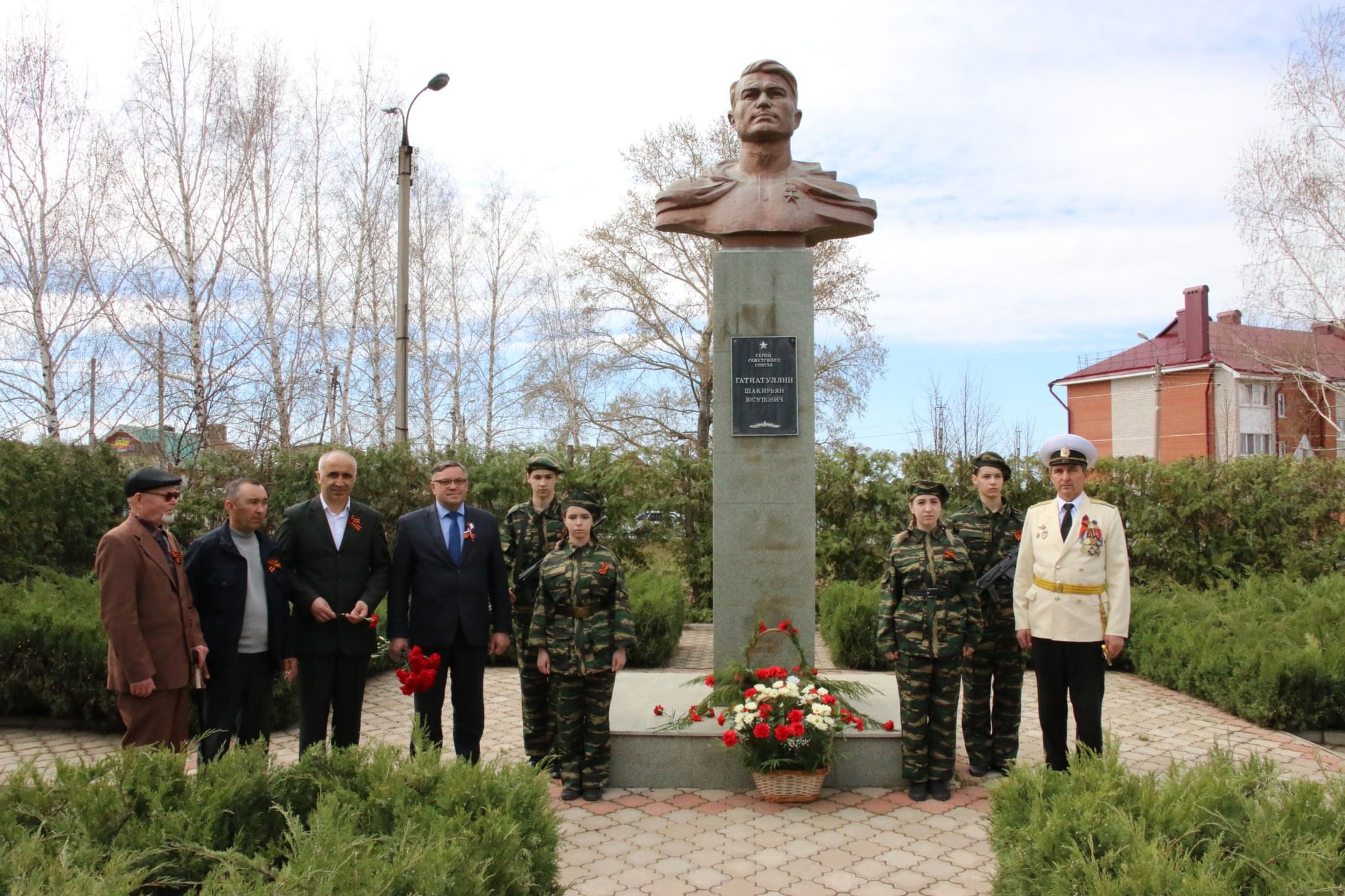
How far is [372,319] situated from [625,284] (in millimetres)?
5254

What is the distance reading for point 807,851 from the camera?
149 inches

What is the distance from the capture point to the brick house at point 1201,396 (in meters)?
27.1

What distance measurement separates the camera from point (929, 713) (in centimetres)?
445

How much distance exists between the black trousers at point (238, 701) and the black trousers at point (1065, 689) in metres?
3.50

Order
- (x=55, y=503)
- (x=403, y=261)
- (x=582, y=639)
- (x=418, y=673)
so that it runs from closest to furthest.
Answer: (x=418, y=673), (x=582, y=639), (x=55, y=503), (x=403, y=261)

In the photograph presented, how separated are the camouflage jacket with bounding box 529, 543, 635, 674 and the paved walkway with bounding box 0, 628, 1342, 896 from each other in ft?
1.90

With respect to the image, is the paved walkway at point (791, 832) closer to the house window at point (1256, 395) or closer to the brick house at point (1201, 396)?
the brick house at point (1201, 396)

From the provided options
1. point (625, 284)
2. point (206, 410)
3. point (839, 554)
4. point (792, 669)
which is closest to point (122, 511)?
point (206, 410)

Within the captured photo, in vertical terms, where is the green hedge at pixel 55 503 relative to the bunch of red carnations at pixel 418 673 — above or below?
above

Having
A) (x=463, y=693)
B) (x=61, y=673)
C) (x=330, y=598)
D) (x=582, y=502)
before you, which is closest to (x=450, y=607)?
(x=463, y=693)

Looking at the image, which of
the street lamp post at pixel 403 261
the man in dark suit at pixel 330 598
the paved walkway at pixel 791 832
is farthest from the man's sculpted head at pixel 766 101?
the street lamp post at pixel 403 261

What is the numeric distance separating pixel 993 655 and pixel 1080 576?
85 centimetres

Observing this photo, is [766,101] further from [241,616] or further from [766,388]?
[241,616]

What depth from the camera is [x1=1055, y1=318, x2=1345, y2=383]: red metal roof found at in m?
20.3
